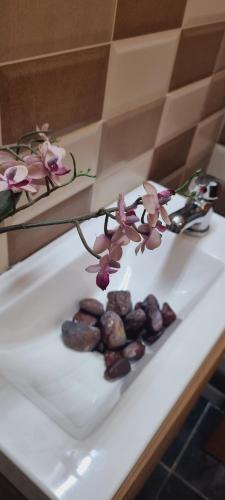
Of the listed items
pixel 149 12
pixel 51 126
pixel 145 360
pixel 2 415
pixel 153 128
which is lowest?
pixel 145 360

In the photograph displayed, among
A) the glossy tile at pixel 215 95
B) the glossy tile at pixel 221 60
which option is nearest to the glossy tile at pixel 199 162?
the glossy tile at pixel 215 95

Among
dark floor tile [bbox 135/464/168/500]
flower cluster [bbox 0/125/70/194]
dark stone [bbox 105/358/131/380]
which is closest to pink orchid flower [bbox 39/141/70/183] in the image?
flower cluster [bbox 0/125/70/194]

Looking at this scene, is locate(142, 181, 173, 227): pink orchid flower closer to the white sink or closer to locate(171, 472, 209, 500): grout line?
the white sink

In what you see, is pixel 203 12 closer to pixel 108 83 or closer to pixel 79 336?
pixel 108 83

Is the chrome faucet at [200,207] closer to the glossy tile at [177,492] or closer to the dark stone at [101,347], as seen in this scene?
the dark stone at [101,347]

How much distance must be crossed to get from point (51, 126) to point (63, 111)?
0.03m

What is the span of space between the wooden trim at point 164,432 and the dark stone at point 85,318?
Result: 0.65ft

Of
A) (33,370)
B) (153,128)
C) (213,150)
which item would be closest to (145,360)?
(33,370)

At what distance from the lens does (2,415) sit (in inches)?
18.2

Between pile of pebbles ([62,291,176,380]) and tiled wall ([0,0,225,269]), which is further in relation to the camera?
pile of pebbles ([62,291,176,380])

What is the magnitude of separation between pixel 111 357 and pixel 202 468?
863 millimetres

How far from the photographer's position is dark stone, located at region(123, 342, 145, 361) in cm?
66

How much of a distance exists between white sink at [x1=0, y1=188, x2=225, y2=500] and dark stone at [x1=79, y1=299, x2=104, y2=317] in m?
0.02

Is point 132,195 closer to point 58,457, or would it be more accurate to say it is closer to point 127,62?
point 127,62
